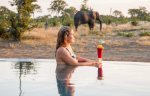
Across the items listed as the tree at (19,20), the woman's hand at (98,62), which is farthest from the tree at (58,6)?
the woman's hand at (98,62)

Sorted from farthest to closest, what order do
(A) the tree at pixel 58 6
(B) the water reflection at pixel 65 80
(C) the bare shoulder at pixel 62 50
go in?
(A) the tree at pixel 58 6 < (C) the bare shoulder at pixel 62 50 < (B) the water reflection at pixel 65 80

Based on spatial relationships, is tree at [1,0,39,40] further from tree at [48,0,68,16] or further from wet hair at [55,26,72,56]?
tree at [48,0,68,16]

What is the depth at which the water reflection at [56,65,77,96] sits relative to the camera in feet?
8.34

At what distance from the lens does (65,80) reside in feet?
10.2

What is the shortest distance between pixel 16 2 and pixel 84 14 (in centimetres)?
856

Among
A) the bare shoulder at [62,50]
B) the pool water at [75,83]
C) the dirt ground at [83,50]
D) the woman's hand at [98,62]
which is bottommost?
the dirt ground at [83,50]

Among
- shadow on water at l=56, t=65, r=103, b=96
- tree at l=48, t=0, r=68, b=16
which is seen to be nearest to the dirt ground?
shadow on water at l=56, t=65, r=103, b=96

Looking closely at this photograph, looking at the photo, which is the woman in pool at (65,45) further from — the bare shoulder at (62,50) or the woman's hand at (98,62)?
the woman's hand at (98,62)

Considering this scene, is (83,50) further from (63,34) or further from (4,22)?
(63,34)

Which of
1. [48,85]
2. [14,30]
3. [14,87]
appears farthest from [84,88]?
[14,30]

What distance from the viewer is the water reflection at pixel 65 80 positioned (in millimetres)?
2543

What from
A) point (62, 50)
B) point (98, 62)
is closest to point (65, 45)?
point (62, 50)

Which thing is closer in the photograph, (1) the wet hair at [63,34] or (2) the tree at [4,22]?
(1) the wet hair at [63,34]

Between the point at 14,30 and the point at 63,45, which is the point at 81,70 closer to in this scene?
the point at 63,45
